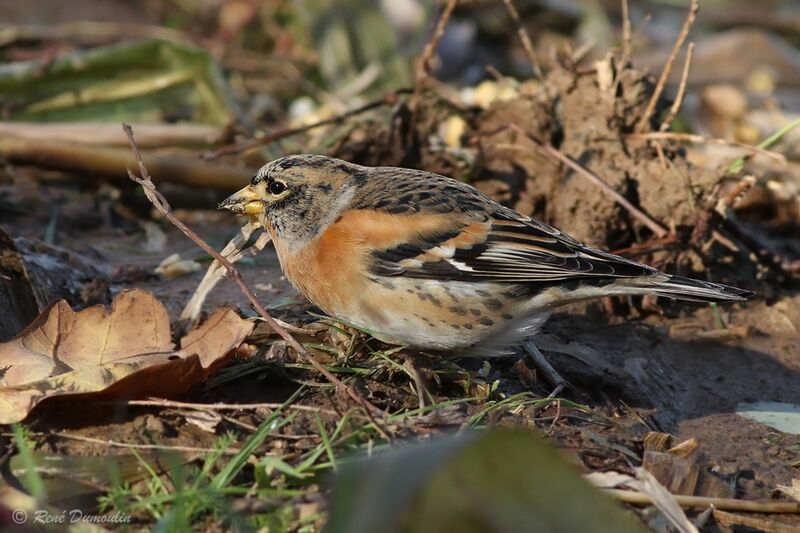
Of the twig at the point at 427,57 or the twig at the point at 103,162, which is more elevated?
the twig at the point at 427,57

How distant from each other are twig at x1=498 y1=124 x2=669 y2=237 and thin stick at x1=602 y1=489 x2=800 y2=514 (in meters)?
1.88

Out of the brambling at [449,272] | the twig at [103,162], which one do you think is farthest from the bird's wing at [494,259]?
the twig at [103,162]

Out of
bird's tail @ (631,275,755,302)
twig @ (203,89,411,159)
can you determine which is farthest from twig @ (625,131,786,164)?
twig @ (203,89,411,159)

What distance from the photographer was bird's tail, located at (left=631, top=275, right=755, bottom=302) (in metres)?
3.89

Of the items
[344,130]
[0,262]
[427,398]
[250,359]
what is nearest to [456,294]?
[427,398]

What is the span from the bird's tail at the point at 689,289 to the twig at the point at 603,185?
1.08 metres

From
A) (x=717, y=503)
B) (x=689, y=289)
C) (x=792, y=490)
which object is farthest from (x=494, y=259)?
(x=792, y=490)

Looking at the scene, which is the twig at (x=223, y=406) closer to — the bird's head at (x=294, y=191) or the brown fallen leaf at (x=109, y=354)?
the brown fallen leaf at (x=109, y=354)

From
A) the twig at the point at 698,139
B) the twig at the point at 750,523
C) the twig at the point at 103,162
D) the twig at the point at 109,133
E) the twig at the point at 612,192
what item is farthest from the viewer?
the twig at the point at 109,133

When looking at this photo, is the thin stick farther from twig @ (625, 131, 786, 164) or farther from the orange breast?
twig @ (625, 131, 786, 164)

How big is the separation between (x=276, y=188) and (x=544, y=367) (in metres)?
1.37

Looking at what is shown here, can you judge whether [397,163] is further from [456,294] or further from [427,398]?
[427,398]

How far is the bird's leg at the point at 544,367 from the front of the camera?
4172mm

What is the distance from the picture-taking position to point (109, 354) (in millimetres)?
3516
